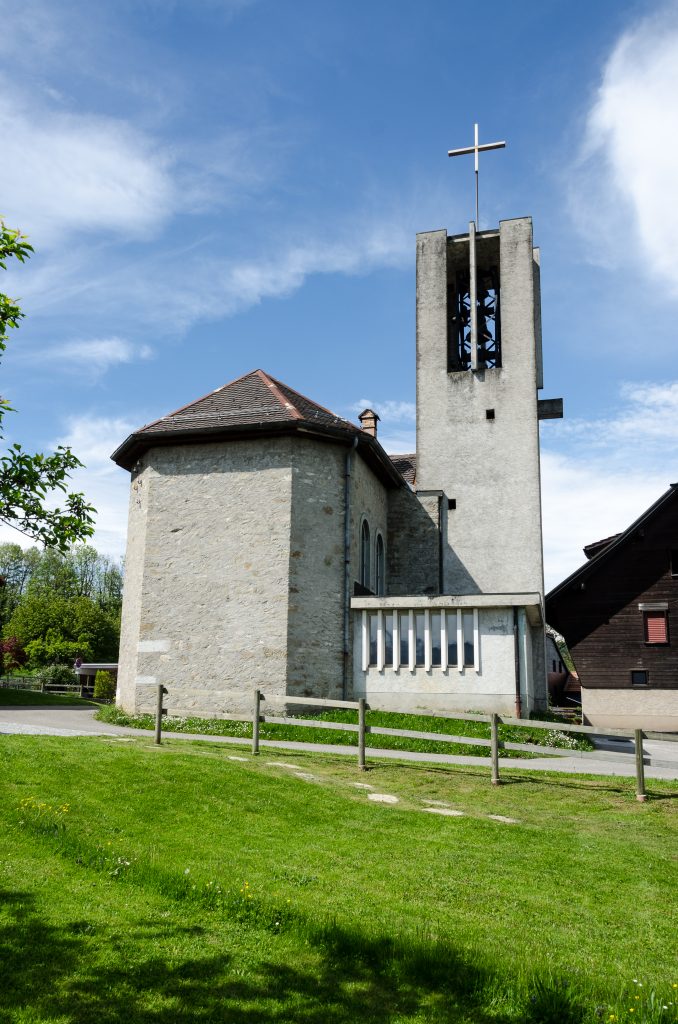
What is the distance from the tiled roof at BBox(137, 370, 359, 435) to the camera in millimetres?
20500

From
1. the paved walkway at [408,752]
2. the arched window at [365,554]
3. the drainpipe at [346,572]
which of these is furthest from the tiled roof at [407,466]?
the paved walkway at [408,752]

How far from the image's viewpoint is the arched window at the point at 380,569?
24.8 m

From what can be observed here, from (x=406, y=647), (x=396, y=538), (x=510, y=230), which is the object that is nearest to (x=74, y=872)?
(x=406, y=647)

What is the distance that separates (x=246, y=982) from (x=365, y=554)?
18397mm

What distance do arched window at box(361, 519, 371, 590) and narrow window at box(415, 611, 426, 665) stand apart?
9.72ft

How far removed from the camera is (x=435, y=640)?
19578mm

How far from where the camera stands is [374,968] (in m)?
4.81

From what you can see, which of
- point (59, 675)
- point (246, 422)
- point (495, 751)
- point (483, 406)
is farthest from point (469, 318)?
point (59, 675)

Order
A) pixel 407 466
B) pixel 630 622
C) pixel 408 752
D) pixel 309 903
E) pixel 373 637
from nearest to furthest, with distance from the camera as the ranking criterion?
pixel 309 903 → pixel 408 752 → pixel 373 637 → pixel 630 622 → pixel 407 466

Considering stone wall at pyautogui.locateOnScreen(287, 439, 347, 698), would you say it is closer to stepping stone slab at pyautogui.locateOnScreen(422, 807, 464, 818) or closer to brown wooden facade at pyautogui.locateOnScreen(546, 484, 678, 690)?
brown wooden facade at pyautogui.locateOnScreen(546, 484, 678, 690)

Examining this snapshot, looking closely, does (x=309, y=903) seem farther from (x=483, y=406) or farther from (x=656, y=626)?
(x=483, y=406)

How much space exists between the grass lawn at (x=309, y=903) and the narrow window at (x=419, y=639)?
9548 millimetres

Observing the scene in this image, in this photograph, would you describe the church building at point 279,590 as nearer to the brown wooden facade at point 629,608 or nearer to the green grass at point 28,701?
the brown wooden facade at point 629,608

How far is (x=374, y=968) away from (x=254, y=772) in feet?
19.1
